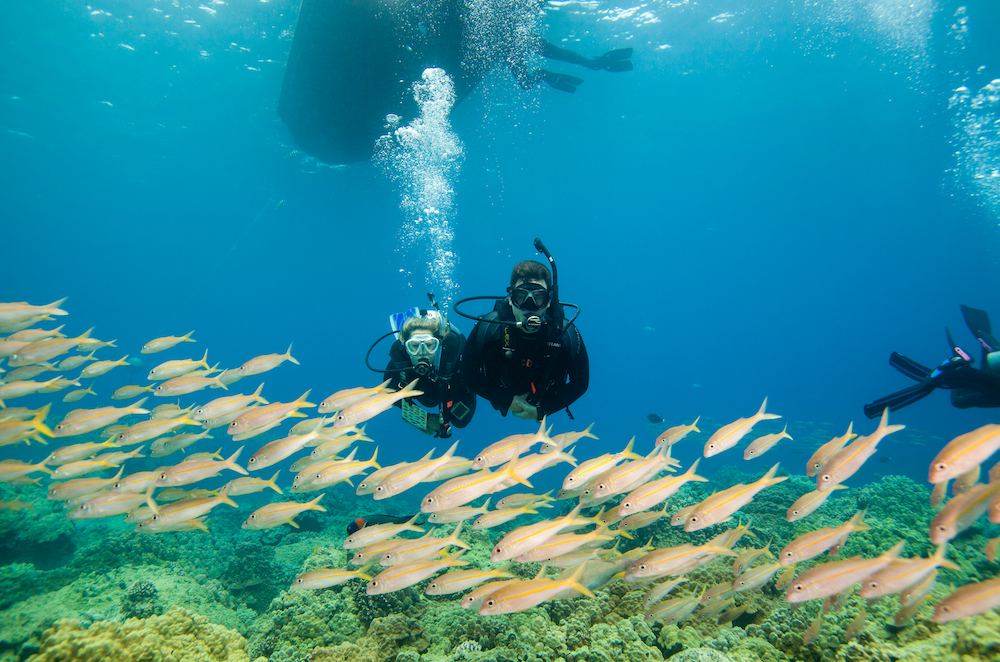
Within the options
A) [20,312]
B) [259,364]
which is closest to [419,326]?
[259,364]

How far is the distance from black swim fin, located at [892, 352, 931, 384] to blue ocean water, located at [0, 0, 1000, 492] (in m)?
18.6

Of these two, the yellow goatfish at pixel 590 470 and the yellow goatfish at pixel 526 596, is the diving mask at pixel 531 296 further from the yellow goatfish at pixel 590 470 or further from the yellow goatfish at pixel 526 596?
the yellow goatfish at pixel 526 596

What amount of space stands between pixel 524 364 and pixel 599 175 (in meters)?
39.6

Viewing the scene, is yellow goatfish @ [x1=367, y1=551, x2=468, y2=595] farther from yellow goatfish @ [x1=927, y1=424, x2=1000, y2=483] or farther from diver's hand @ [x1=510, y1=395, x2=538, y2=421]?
yellow goatfish @ [x1=927, y1=424, x2=1000, y2=483]

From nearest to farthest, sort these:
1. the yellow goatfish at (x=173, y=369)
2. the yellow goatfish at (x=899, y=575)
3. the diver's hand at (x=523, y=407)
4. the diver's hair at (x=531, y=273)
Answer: the yellow goatfish at (x=899, y=575)
the diver's hair at (x=531, y=273)
the diver's hand at (x=523, y=407)
the yellow goatfish at (x=173, y=369)

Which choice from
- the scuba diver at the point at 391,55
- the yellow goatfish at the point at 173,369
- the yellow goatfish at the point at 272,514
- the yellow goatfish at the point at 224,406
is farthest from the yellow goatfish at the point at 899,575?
the scuba diver at the point at 391,55

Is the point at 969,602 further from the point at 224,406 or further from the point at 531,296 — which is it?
the point at 224,406

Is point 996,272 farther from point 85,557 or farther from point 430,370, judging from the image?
point 85,557

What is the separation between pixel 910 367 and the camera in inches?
291

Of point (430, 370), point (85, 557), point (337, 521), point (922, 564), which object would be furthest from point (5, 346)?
point (922, 564)

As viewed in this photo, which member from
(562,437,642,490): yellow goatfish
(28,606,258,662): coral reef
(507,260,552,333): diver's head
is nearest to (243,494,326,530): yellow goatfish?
(28,606,258,662): coral reef

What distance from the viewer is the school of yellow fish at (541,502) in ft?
7.38

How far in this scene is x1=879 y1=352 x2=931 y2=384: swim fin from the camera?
709cm

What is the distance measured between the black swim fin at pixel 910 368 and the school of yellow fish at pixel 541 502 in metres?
5.60
